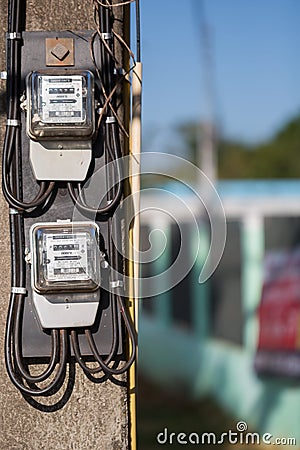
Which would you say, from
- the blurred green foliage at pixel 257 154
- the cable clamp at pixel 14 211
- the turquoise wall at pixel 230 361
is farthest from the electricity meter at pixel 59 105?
the blurred green foliage at pixel 257 154

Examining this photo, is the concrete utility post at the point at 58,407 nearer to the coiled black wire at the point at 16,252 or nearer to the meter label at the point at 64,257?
the coiled black wire at the point at 16,252

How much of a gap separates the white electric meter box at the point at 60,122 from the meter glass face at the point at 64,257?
16 centimetres

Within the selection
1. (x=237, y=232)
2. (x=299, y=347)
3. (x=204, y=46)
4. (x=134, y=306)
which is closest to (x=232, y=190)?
(x=237, y=232)

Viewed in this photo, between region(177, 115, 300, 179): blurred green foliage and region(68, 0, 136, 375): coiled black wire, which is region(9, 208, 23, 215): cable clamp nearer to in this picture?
region(68, 0, 136, 375): coiled black wire

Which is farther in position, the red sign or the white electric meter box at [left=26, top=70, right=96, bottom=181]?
the red sign

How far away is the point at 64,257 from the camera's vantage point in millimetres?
2547

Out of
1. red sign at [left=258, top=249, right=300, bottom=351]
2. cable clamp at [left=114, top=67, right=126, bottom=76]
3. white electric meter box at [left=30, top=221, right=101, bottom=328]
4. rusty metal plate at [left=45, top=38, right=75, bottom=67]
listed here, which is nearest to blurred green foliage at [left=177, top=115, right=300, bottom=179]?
red sign at [left=258, top=249, right=300, bottom=351]

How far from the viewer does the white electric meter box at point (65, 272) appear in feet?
8.36

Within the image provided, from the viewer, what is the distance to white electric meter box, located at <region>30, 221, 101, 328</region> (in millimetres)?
2547

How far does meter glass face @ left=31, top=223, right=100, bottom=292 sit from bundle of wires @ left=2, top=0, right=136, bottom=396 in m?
0.08

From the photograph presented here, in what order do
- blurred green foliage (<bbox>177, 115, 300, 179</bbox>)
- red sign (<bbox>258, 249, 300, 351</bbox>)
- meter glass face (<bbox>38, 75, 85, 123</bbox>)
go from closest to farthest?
meter glass face (<bbox>38, 75, 85, 123</bbox>) < red sign (<bbox>258, 249, 300, 351</bbox>) < blurred green foliage (<bbox>177, 115, 300, 179</bbox>)

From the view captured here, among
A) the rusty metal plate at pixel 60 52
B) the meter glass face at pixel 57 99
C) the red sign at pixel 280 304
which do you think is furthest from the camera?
the red sign at pixel 280 304

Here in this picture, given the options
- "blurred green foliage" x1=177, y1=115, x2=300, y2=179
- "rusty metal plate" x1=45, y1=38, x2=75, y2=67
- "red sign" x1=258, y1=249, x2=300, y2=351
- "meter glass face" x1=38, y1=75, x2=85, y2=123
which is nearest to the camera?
"meter glass face" x1=38, y1=75, x2=85, y2=123

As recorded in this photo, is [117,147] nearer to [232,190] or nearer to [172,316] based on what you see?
[232,190]
